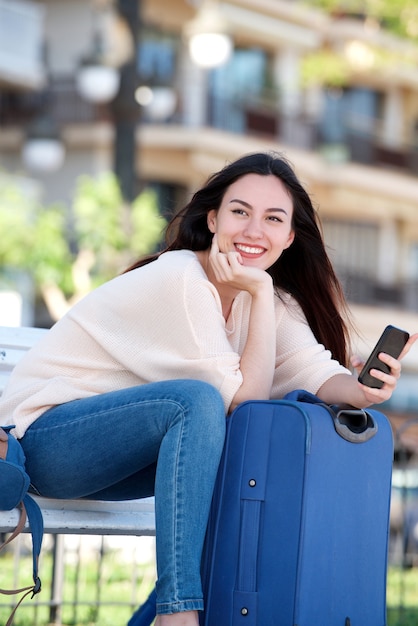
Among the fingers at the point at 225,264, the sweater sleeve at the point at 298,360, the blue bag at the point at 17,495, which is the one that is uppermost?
the fingers at the point at 225,264

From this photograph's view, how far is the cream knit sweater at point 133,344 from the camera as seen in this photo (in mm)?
3441

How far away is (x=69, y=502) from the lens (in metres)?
3.65

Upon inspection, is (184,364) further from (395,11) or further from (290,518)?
(395,11)

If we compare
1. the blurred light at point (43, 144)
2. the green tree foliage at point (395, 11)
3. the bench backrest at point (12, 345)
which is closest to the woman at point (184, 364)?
the bench backrest at point (12, 345)

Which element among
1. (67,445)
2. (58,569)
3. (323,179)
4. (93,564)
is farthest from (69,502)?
(323,179)

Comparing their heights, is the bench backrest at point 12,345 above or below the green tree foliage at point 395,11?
below

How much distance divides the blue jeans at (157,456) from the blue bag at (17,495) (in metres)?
0.11

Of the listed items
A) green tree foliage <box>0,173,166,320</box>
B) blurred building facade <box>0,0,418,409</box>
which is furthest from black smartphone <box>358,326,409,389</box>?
blurred building facade <box>0,0,418,409</box>

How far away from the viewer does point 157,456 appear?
342 cm

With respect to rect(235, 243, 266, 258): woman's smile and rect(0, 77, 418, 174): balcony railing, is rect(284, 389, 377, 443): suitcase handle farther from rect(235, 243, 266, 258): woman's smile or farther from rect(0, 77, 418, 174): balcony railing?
rect(0, 77, 418, 174): balcony railing

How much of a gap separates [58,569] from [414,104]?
27.6 meters

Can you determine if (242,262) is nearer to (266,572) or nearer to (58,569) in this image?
(266,572)

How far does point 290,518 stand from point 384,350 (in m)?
0.56

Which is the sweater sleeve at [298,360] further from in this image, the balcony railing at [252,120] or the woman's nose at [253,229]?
the balcony railing at [252,120]
